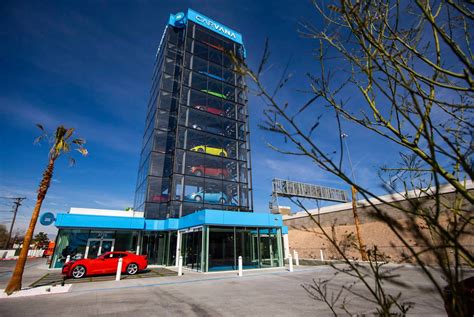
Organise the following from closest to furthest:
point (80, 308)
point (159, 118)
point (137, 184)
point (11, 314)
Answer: point (11, 314), point (80, 308), point (159, 118), point (137, 184)

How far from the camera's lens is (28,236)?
33.2 ft

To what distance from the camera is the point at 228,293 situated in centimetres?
891

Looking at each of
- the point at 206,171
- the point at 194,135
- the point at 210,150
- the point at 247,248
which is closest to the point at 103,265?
the point at 247,248

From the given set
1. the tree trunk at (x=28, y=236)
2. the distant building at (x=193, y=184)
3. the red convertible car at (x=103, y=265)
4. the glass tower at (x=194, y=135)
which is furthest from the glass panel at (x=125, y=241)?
the tree trunk at (x=28, y=236)

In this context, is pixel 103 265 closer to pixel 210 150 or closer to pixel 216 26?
pixel 210 150

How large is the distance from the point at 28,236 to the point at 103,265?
4.99 meters

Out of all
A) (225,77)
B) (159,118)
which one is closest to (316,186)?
(225,77)

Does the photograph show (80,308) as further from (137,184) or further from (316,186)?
(316,186)

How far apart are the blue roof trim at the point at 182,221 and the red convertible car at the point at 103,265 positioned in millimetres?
4511

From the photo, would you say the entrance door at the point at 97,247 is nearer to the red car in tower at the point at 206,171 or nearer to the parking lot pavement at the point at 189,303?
the red car in tower at the point at 206,171

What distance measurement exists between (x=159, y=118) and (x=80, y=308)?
2387 cm

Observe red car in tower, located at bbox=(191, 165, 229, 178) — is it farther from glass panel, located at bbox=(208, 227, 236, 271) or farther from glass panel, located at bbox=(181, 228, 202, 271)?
glass panel, located at bbox=(208, 227, 236, 271)

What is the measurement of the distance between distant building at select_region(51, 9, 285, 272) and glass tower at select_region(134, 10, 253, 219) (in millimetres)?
114

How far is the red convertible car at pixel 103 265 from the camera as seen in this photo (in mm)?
13172
